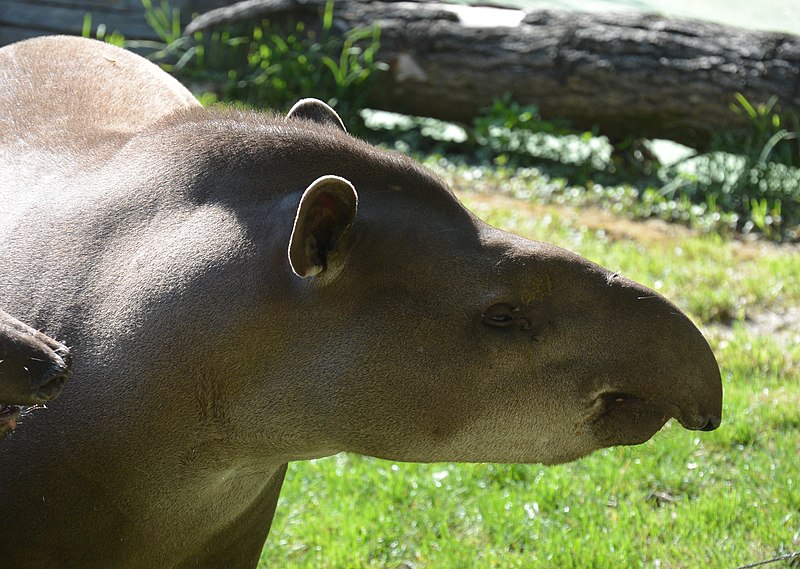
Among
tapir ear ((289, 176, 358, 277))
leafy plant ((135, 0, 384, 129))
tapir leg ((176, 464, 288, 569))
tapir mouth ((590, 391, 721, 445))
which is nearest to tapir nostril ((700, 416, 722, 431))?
tapir mouth ((590, 391, 721, 445))

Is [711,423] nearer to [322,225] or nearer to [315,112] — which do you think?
[322,225]

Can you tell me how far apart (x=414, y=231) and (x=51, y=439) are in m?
1.04

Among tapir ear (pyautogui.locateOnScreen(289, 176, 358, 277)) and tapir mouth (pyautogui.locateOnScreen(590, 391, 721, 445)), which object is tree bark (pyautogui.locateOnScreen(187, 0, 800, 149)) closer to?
tapir mouth (pyautogui.locateOnScreen(590, 391, 721, 445))

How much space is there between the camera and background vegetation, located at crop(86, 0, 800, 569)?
426cm

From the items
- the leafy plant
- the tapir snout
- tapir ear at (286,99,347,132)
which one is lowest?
the leafy plant

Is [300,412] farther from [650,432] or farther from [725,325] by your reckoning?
[725,325]

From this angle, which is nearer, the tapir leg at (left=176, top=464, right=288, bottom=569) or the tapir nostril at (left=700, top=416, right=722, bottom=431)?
the tapir nostril at (left=700, top=416, right=722, bottom=431)

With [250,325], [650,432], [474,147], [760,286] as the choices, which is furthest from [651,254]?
[250,325]

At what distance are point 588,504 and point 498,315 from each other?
5.78ft

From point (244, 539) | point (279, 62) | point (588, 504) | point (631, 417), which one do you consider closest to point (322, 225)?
point (631, 417)

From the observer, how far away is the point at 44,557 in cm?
292

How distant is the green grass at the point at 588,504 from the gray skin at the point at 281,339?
1209mm

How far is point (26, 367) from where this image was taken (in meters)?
2.21

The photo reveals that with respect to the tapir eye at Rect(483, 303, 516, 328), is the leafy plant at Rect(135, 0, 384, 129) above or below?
below
